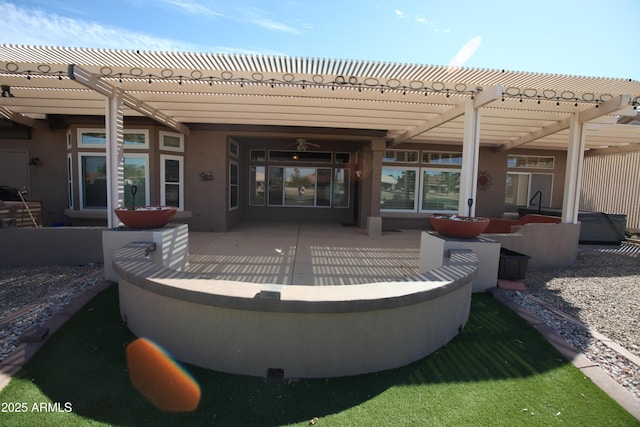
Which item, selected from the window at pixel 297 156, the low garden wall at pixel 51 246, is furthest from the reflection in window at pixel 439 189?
the low garden wall at pixel 51 246

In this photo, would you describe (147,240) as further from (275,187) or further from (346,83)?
(275,187)

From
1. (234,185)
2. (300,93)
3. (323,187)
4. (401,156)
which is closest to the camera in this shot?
(300,93)

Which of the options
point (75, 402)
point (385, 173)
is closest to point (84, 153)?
point (75, 402)

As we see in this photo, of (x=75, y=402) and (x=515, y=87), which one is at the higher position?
(x=515, y=87)

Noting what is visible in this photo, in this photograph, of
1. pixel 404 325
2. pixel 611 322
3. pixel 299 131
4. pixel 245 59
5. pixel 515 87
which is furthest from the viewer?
pixel 299 131

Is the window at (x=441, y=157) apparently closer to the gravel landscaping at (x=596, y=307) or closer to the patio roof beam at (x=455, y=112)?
the patio roof beam at (x=455, y=112)

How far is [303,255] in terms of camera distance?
234 inches

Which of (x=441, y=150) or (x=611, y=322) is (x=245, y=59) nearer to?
(x=611, y=322)

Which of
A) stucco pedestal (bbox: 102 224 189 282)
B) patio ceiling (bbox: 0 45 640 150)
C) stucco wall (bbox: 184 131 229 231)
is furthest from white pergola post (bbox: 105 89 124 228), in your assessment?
stucco wall (bbox: 184 131 229 231)

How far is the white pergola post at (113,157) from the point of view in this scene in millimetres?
5031

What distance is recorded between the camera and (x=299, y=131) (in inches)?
336

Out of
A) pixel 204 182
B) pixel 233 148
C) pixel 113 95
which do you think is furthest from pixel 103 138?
pixel 113 95

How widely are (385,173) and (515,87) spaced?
17.8ft

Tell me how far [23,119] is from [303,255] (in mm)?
7189
